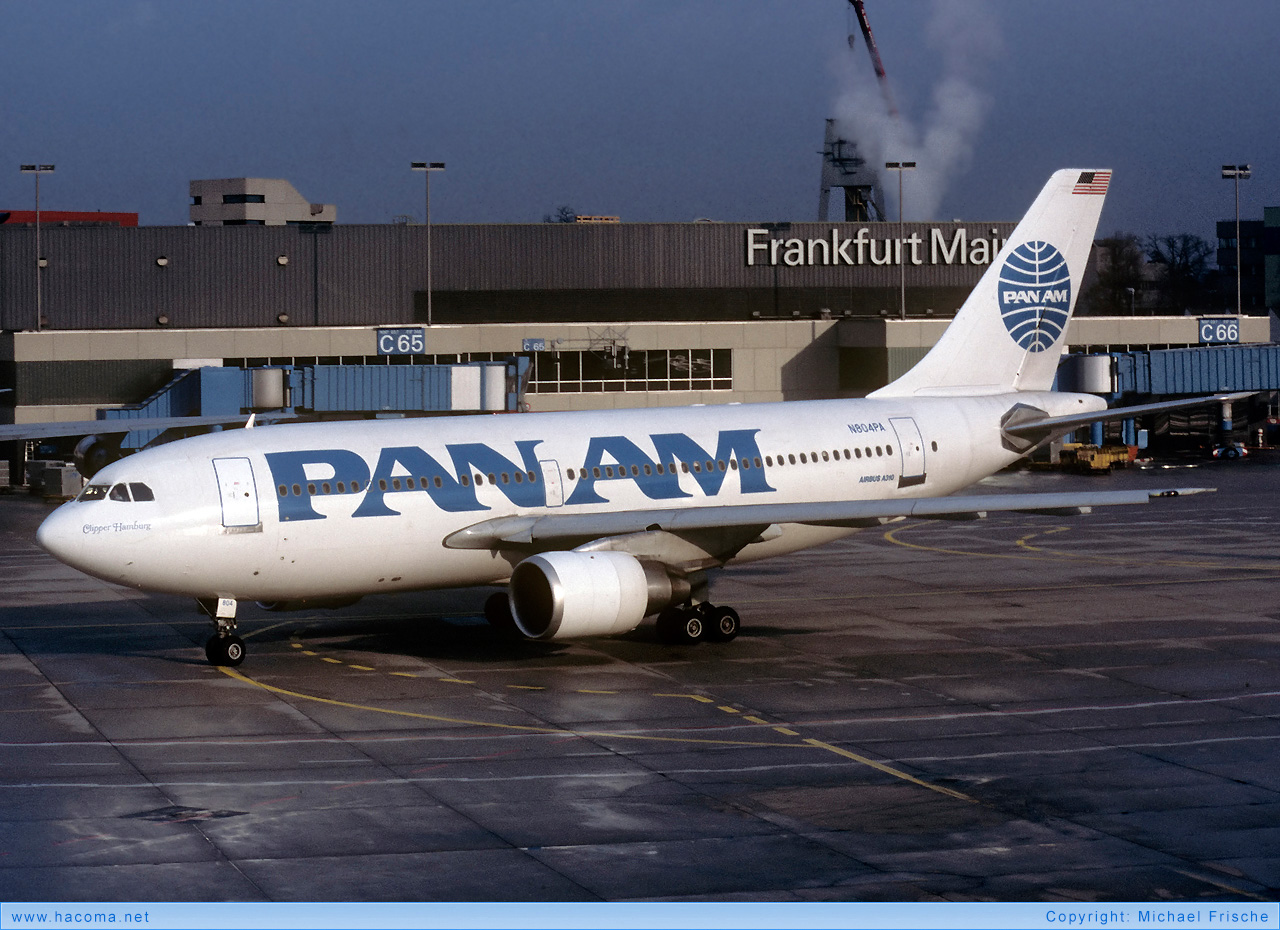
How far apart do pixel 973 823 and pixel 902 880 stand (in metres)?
2.90

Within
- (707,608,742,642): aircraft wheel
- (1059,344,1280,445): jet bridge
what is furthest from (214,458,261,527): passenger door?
(1059,344,1280,445): jet bridge

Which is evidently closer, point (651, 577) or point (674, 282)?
point (651, 577)

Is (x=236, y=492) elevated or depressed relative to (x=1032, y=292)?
depressed

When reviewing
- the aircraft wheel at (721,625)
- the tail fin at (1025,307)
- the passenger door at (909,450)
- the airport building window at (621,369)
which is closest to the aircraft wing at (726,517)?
the aircraft wheel at (721,625)

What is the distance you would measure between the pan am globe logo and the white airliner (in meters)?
4.04

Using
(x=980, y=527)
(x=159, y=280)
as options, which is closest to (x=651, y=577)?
(x=980, y=527)

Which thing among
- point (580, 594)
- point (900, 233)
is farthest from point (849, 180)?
point (580, 594)

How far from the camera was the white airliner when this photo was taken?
3253 centimetres

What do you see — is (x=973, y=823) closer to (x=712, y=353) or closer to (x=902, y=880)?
(x=902, y=880)

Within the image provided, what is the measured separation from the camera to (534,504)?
Result: 35656mm

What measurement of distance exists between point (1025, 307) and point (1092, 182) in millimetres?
4089

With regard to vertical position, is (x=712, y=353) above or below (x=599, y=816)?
above

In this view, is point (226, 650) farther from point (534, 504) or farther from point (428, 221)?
point (428, 221)

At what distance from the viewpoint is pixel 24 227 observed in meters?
89.3
